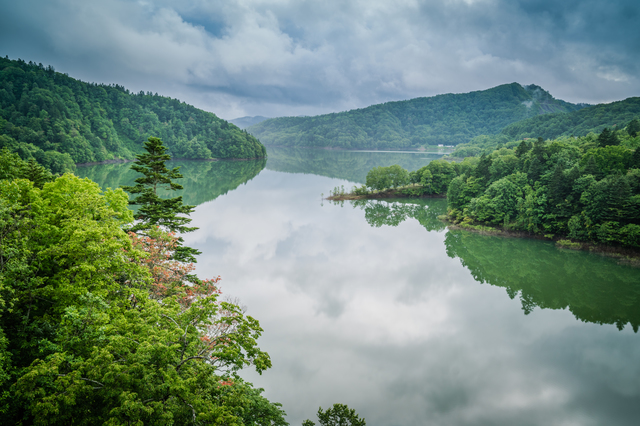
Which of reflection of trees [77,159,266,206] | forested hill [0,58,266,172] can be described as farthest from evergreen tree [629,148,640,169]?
forested hill [0,58,266,172]

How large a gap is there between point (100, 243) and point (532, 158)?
45.0 metres

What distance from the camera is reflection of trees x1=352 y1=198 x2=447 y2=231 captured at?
45562mm

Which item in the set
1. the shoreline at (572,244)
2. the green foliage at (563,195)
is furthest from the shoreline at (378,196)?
the shoreline at (572,244)

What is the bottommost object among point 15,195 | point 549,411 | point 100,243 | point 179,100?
point 549,411

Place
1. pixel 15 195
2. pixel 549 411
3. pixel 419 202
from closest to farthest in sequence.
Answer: pixel 15 195, pixel 549 411, pixel 419 202

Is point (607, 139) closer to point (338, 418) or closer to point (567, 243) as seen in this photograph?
point (567, 243)

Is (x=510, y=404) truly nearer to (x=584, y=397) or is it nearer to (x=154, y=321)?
(x=584, y=397)

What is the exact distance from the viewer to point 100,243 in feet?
31.5

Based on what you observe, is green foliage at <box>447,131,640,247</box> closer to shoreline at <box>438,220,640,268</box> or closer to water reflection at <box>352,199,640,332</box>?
shoreline at <box>438,220,640,268</box>

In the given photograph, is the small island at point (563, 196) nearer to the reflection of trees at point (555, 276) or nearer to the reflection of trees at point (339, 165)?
the reflection of trees at point (555, 276)

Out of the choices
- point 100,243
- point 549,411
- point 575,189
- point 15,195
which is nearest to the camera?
point 100,243

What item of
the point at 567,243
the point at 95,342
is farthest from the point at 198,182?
the point at 95,342

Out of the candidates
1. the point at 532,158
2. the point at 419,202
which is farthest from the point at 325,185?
the point at 532,158

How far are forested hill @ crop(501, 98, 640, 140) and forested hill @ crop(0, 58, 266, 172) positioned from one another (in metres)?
99.7
